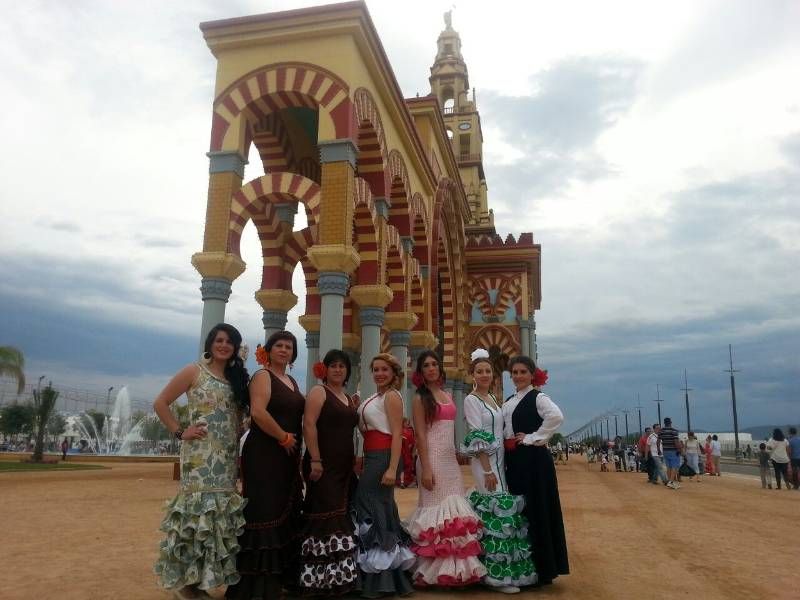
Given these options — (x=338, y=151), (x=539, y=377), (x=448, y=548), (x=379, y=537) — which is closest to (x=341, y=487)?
(x=379, y=537)

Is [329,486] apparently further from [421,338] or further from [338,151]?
[421,338]

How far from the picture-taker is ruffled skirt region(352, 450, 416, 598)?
11.4 feet

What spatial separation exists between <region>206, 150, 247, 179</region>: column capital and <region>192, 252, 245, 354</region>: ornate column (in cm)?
162

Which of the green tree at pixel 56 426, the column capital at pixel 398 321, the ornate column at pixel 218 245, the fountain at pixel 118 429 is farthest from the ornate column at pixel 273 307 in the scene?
the green tree at pixel 56 426

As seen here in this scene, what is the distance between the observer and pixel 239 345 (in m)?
3.56

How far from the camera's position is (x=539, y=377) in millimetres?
4051

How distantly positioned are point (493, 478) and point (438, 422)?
53 centimetres

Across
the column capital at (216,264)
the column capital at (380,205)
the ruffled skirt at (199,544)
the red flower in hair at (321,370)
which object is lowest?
the ruffled skirt at (199,544)

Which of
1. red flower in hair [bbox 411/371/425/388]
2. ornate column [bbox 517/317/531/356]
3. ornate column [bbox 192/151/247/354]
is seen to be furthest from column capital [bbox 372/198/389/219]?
ornate column [bbox 517/317/531/356]

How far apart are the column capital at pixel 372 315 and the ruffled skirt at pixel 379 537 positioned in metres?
7.61

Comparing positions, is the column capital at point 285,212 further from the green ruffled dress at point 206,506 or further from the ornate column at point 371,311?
the green ruffled dress at point 206,506

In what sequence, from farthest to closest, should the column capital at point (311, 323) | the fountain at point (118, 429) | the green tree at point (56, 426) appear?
the green tree at point (56, 426) < the fountain at point (118, 429) < the column capital at point (311, 323)

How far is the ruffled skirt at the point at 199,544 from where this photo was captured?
3145 mm

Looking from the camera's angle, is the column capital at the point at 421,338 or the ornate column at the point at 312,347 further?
the column capital at the point at 421,338
